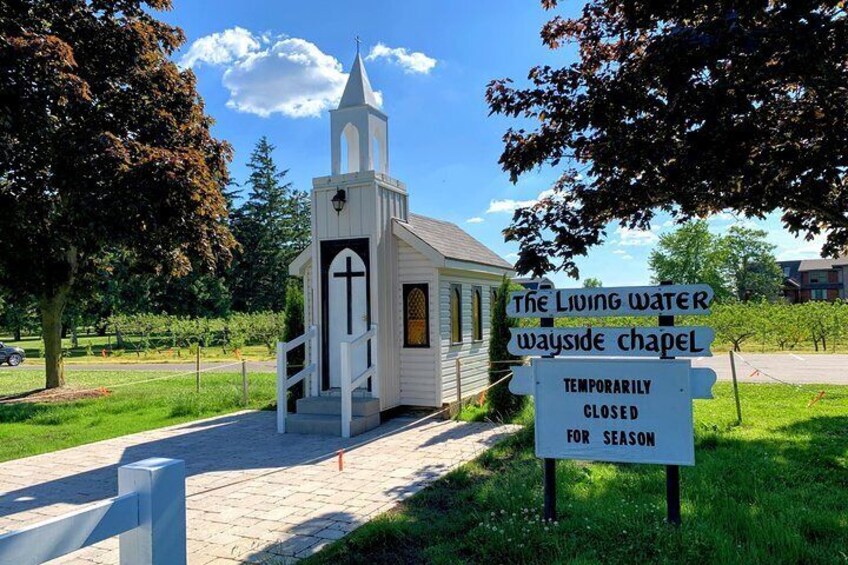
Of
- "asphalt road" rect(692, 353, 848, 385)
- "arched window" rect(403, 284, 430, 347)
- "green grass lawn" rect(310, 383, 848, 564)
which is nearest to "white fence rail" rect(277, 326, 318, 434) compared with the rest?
"arched window" rect(403, 284, 430, 347)

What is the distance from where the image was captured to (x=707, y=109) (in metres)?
5.67

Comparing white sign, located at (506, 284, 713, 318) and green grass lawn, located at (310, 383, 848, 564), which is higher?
white sign, located at (506, 284, 713, 318)

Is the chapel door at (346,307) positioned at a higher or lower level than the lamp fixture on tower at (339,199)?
lower

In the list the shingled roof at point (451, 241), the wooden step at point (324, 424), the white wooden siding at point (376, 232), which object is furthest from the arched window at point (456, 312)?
the wooden step at point (324, 424)

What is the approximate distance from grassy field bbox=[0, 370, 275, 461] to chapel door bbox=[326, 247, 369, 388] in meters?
2.63

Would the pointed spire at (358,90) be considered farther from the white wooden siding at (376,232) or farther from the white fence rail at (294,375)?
the white fence rail at (294,375)

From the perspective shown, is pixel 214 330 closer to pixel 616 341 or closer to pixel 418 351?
pixel 418 351

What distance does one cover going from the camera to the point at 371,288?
10461mm

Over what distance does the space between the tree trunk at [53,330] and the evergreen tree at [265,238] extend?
35.6 m

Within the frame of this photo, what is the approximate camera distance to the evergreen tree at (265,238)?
172ft

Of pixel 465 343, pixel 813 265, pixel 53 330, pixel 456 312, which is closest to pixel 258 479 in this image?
pixel 456 312

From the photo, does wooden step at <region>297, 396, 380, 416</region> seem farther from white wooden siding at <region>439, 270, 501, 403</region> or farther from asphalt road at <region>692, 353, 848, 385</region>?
asphalt road at <region>692, 353, 848, 385</region>

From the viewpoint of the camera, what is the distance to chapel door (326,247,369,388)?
34.9 feet

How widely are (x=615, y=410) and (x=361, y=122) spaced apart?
25.5 ft
